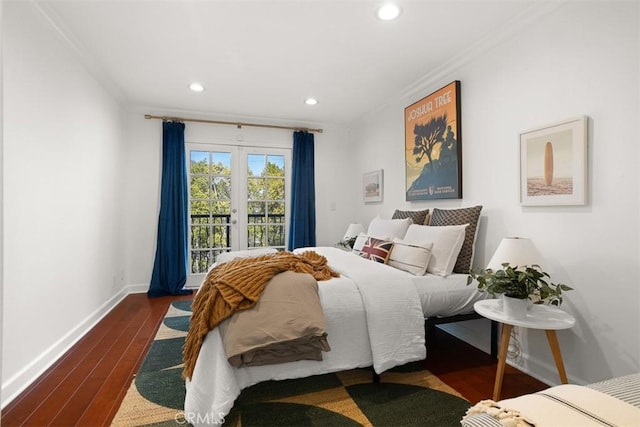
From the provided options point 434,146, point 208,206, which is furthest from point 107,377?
point 434,146

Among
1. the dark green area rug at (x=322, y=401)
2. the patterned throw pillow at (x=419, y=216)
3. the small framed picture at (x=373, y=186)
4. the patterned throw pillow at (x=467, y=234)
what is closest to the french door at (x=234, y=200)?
the small framed picture at (x=373, y=186)

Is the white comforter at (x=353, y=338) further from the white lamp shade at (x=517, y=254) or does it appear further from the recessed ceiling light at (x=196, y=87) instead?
the recessed ceiling light at (x=196, y=87)

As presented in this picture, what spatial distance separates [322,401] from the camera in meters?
1.90

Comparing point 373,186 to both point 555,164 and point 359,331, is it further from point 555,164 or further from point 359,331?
point 359,331

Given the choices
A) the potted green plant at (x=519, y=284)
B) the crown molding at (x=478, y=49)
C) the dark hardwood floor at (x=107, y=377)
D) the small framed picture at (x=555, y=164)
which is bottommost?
the dark hardwood floor at (x=107, y=377)

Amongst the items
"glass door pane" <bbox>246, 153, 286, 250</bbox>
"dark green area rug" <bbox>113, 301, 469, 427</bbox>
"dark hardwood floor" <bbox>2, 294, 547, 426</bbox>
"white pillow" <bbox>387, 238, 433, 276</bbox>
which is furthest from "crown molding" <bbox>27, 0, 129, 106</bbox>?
"white pillow" <bbox>387, 238, 433, 276</bbox>

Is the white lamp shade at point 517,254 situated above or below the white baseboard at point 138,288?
above

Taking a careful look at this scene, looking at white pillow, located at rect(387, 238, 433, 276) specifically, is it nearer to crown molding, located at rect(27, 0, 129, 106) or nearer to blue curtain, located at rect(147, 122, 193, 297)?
blue curtain, located at rect(147, 122, 193, 297)

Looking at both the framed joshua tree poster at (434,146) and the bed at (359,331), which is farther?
the framed joshua tree poster at (434,146)

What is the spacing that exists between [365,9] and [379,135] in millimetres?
2206

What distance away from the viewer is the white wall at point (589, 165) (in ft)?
5.80

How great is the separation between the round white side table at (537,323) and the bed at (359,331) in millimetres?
335

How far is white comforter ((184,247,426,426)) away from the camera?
1.68 metres

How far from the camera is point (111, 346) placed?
8.65 feet
